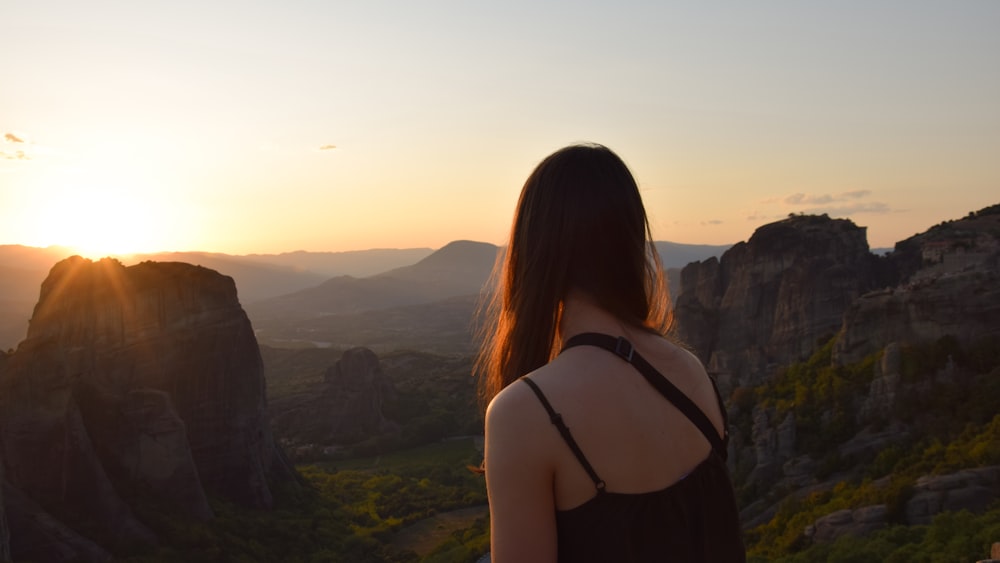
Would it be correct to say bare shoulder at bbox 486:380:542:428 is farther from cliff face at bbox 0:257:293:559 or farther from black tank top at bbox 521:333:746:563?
cliff face at bbox 0:257:293:559

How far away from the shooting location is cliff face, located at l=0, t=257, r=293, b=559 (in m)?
30.8

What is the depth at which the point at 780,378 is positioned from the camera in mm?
37875

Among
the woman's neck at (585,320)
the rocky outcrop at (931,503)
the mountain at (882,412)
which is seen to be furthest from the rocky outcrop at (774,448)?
the woman's neck at (585,320)

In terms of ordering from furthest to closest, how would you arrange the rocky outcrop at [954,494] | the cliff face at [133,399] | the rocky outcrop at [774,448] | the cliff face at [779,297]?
1. the cliff face at [779,297]
2. the cliff face at [133,399]
3. the rocky outcrop at [774,448]
4. the rocky outcrop at [954,494]

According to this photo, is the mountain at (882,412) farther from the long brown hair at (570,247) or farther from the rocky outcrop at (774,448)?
the long brown hair at (570,247)

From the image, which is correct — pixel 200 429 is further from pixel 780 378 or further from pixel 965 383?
pixel 965 383

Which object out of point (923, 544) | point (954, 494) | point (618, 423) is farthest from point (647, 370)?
point (954, 494)

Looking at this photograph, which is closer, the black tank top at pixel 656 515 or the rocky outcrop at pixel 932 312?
the black tank top at pixel 656 515

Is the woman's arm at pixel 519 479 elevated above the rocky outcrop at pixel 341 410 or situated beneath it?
elevated above

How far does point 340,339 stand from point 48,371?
501 ft

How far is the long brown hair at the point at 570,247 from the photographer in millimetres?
2930

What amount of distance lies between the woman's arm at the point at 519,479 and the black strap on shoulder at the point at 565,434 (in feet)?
0.07

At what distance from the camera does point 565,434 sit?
2496 mm

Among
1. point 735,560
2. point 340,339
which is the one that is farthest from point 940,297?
point 340,339
